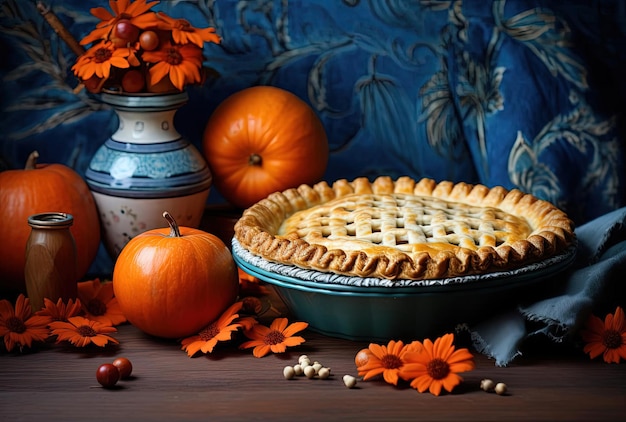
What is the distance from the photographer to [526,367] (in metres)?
1.16

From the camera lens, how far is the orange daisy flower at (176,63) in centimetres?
146

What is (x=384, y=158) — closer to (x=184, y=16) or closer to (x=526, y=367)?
(x=184, y=16)

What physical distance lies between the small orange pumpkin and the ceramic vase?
0.22 m

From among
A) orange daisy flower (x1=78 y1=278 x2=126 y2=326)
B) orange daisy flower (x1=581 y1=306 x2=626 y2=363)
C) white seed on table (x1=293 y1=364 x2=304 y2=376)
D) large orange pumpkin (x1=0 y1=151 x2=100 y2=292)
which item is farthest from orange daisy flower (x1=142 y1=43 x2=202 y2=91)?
orange daisy flower (x1=581 y1=306 x2=626 y2=363)

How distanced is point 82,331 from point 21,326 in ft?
0.31

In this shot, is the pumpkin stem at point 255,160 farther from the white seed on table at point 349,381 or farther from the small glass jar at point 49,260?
the white seed on table at point 349,381

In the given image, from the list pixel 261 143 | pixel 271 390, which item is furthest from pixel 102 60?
pixel 271 390

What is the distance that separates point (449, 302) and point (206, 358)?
36 cm

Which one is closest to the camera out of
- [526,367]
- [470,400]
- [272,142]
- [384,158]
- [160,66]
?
[470,400]

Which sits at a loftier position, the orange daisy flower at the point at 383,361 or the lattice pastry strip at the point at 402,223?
the lattice pastry strip at the point at 402,223

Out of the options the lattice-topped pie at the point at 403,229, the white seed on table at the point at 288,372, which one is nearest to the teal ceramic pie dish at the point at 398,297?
the lattice-topped pie at the point at 403,229

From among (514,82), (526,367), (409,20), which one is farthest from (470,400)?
(409,20)

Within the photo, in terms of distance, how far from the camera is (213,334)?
124 centimetres

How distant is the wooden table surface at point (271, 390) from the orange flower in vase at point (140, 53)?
19.4 inches
